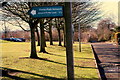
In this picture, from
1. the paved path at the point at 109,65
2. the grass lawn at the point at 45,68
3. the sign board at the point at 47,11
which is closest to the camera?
the sign board at the point at 47,11

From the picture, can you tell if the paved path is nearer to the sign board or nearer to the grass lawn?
the grass lawn

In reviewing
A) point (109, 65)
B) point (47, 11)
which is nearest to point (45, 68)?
point (109, 65)

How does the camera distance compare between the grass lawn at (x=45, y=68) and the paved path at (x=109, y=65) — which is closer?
the grass lawn at (x=45, y=68)

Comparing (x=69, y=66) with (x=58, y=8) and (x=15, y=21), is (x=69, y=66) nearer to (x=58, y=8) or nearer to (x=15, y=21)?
(x=58, y=8)

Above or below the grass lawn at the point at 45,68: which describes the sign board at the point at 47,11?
above

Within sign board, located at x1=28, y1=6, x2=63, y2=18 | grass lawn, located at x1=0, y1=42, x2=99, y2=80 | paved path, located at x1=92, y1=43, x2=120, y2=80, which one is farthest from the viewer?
paved path, located at x1=92, y1=43, x2=120, y2=80

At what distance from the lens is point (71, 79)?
5230mm

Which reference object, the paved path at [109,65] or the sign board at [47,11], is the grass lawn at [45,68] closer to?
the paved path at [109,65]

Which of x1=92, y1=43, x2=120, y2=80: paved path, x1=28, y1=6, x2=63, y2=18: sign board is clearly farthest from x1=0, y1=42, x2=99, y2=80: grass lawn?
x1=28, y1=6, x2=63, y2=18: sign board

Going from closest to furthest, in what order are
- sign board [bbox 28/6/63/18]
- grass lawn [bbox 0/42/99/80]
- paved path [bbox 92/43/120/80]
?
sign board [bbox 28/6/63/18], grass lawn [bbox 0/42/99/80], paved path [bbox 92/43/120/80]

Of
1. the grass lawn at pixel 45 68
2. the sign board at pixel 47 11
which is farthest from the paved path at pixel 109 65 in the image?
the sign board at pixel 47 11

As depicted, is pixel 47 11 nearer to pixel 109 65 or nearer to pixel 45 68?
pixel 45 68

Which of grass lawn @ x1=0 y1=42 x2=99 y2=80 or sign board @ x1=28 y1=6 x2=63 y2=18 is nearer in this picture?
sign board @ x1=28 y1=6 x2=63 y2=18

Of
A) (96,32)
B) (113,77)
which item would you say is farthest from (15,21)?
(96,32)
